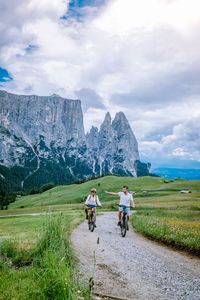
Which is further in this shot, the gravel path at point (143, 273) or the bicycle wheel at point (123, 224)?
the bicycle wheel at point (123, 224)

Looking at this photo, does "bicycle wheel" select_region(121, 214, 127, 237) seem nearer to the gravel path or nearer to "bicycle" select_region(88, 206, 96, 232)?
"bicycle" select_region(88, 206, 96, 232)

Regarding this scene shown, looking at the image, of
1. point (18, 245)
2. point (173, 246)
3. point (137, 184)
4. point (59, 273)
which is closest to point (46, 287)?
point (59, 273)

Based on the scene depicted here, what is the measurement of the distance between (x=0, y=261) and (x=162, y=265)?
20.2 ft

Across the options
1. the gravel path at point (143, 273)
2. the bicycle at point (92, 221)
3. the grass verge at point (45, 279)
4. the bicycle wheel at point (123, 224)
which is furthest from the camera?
the bicycle at point (92, 221)

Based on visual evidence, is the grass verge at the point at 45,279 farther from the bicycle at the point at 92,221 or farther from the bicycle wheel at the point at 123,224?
the bicycle at the point at 92,221

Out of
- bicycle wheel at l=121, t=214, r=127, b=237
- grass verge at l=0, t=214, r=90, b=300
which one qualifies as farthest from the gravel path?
bicycle wheel at l=121, t=214, r=127, b=237

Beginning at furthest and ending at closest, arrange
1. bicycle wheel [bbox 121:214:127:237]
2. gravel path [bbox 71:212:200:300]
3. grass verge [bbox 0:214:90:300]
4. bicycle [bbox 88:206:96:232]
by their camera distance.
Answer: bicycle [bbox 88:206:96:232], bicycle wheel [bbox 121:214:127:237], gravel path [bbox 71:212:200:300], grass verge [bbox 0:214:90:300]

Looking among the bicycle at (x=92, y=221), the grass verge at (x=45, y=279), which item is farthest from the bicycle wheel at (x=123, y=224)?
the grass verge at (x=45, y=279)

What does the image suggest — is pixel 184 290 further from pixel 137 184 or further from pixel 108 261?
pixel 137 184

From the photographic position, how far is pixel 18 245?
29.3 ft

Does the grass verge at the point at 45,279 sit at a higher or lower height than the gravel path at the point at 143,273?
higher

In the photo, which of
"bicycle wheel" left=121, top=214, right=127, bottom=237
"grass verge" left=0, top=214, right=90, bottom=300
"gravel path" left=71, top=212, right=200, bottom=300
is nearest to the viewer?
"grass verge" left=0, top=214, right=90, bottom=300

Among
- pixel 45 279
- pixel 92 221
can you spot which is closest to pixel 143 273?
pixel 45 279

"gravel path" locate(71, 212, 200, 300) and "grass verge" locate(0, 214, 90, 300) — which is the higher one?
"grass verge" locate(0, 214, 90, 300)
